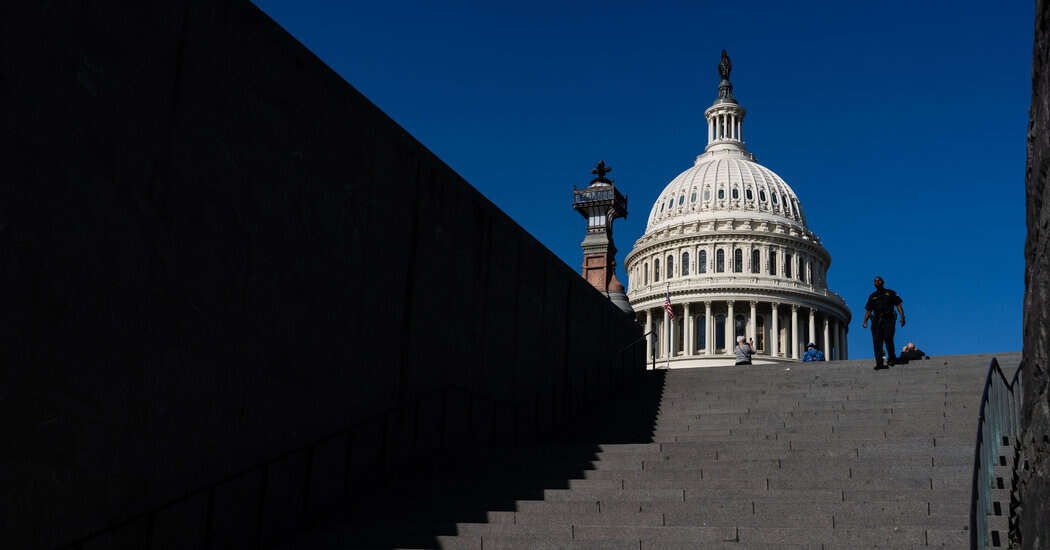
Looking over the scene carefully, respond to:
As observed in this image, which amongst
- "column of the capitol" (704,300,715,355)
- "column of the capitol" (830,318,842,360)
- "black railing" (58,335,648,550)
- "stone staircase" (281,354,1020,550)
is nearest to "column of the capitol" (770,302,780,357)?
"column of the capitol" (704,300,715,355)

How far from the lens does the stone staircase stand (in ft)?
25.7

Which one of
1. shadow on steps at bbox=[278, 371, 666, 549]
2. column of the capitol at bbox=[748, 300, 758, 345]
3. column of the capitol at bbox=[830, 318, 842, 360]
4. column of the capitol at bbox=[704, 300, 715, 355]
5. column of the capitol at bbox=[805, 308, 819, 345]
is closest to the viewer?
shadow on steps at bbox=[278, 371, 666, 549]

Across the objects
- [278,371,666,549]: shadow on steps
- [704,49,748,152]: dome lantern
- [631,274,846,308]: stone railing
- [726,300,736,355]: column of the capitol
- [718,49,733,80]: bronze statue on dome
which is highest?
[718,49,733,80]: bronze statue on dome

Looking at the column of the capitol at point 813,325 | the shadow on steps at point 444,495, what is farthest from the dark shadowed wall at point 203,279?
the column of the capitol at point 813,325

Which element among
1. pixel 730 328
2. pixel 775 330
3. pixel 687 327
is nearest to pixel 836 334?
pixel 775 330

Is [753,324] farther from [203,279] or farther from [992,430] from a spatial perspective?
[203,279]

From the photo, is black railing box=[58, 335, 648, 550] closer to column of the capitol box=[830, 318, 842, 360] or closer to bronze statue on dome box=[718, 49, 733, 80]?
column of the capitol box=[830, 318, 842, 360]

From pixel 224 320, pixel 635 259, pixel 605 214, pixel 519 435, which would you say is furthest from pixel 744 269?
pixel 224 320

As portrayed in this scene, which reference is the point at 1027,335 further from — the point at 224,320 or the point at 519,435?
the point at 519,435

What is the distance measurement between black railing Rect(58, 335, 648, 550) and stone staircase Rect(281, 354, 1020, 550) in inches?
13.1

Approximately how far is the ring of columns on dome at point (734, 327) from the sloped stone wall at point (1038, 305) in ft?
290

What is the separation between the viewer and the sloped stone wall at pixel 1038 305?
3859 millimetres

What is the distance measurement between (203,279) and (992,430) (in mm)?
7177

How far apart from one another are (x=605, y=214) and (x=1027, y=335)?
973 inches
